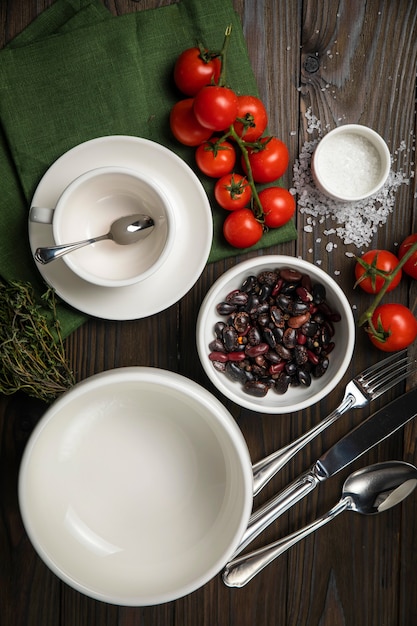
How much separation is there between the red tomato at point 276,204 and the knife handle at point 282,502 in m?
0.44

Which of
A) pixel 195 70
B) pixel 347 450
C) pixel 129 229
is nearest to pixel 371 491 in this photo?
pixel 347 450

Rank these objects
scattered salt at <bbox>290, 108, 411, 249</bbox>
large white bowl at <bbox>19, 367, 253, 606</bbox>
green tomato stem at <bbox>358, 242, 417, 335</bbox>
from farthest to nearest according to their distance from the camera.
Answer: scattered salt at <bbox>290, 108, 411, 249</bbox>, green tomato stem at <bbox>358, 242, 417, 335</bbox>, large white bowl at <bbox>19, 367, 253, 606</bbox>

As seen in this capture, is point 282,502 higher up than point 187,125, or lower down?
lower down

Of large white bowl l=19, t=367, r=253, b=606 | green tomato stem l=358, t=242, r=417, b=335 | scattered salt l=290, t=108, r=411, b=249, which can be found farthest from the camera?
scattered salt l=290, t=108, r=411, b=249

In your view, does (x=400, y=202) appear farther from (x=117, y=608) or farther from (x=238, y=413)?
(x=117, y=608)

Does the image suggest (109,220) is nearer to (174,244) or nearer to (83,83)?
(174,244)

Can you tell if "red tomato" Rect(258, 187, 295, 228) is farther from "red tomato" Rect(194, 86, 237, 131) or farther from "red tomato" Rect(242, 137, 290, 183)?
"red tomato" Rect(194, 86, 237, 131)

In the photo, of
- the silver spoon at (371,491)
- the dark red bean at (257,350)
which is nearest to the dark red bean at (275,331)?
the dark red bean at (257,350)

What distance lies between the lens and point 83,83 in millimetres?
1034

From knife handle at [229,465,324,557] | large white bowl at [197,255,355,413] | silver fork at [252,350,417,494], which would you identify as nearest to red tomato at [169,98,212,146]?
large white bowl at [197,255,355,413]

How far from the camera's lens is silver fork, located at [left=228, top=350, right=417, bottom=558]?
1.08m

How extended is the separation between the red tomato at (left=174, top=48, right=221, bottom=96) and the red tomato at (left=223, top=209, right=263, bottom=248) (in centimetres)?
22

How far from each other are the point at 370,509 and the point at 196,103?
2.53 ft

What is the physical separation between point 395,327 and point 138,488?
19.9 inches
